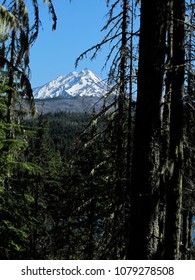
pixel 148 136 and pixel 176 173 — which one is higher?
pixel 148 136

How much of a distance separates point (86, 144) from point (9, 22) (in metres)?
2.58

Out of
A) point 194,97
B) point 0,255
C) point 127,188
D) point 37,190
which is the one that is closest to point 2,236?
point 0,255

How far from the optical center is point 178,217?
19.8 feet

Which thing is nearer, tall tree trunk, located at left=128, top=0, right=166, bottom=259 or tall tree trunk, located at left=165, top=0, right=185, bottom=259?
tall tree trunk, located at left=128, top=0, right=166, bottom=259

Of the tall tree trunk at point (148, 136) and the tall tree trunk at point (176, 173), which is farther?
the tall tree trunk at point (176, 173)

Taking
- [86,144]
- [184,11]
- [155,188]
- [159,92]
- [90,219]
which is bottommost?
[90,219]

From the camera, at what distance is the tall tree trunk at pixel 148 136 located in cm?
507

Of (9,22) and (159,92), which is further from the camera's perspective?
(9,22)

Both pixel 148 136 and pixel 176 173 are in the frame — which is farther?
pixel 176 173

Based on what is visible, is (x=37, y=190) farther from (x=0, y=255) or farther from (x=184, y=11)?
(x=184, y=11)

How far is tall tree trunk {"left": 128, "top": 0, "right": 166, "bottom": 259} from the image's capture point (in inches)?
199

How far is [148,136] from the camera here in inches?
200
